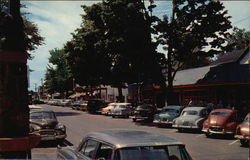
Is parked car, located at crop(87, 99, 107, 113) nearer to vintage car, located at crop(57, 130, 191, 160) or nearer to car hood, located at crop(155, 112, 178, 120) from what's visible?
car hood, located at crop(155, 112, 178, 120)

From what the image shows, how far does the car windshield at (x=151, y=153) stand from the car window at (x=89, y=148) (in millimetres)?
912

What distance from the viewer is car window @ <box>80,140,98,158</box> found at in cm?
530

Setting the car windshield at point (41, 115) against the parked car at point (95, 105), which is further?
the parked car at point (95, 105)

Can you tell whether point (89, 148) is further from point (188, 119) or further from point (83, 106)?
point (83, 106)

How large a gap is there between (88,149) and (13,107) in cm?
281

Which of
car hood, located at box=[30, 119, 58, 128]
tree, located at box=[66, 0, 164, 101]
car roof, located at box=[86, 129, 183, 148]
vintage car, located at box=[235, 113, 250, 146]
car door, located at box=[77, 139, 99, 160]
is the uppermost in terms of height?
tree, located at box=[66, 0, 164, 101]

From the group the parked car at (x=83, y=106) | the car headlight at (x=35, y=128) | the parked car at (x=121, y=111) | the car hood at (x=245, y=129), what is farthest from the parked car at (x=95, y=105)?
the car hood at (x=245, y=129)

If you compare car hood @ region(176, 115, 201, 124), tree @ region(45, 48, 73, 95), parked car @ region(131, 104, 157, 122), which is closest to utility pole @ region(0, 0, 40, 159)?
car hood @ region(176, 115, 201, 124)

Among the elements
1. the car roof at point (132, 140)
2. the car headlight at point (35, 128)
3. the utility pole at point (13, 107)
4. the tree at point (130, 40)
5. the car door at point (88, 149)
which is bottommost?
the car headlight at point (35, 128)

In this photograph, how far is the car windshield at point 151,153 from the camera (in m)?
4.48

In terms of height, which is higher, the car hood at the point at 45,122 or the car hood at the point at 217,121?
the car hood at the point at 45,122

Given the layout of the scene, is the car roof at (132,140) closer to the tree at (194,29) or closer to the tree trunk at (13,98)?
the tree trunk at (13,98)

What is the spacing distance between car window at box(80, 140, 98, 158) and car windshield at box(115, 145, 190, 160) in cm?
91

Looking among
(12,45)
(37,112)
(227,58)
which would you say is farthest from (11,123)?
(227,58)
